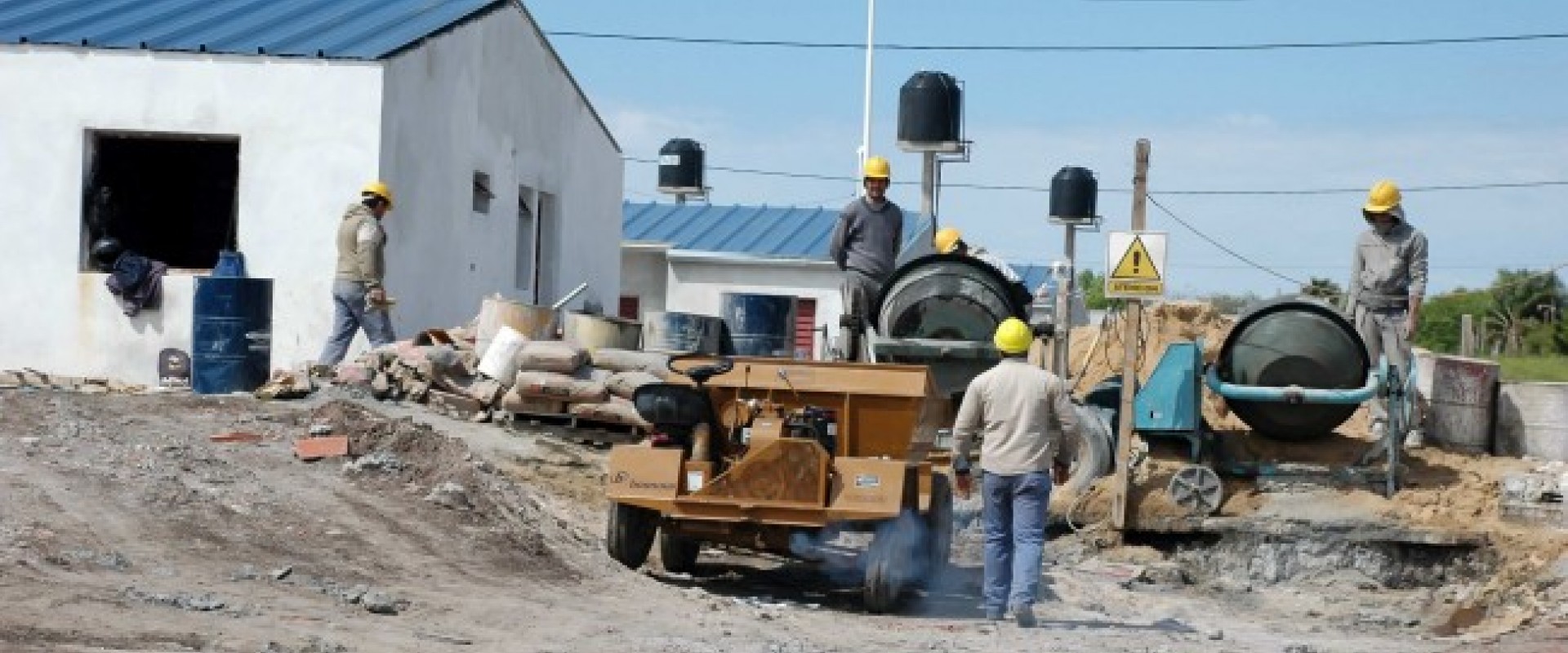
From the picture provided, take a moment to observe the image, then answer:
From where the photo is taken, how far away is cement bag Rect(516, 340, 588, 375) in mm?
18266

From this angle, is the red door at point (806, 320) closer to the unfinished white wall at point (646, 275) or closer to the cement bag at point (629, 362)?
the unfinished white wall at point (646, 275)

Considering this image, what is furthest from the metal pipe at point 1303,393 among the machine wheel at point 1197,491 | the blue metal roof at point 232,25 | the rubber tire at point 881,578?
the blue metal roof at point 232,25

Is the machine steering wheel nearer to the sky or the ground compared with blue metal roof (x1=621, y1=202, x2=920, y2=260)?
nearer to the ground

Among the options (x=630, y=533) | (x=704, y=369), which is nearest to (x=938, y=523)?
(x=704, y=369)

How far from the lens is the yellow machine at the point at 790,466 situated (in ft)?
44.1

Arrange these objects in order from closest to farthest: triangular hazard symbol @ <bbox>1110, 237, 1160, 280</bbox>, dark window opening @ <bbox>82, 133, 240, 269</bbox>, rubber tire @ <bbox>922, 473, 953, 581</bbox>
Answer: rubber tire @ <bbox>922, 473, 953, 581</bbox>
triangular hazard symbol @ <bbox>1110, 237, 1160, 280</bbox>
dark window opening @ <bbox>82, 133, 240, 269</bbox>

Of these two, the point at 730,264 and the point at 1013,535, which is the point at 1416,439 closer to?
the point at 1013,535

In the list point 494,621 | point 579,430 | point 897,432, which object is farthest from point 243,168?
point 494,621

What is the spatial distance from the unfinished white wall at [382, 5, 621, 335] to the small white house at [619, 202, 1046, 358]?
454 inches

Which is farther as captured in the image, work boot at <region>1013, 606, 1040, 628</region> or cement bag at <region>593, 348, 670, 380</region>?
cement bag at <region>593, 348, 670, 380</region>

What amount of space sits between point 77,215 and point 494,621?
12.0m

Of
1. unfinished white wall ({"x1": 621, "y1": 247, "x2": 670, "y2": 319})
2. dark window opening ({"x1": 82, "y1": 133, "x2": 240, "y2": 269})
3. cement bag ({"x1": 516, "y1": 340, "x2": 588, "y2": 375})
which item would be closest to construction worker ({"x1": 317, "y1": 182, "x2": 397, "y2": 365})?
cement bag ({"x1": 516, "y1": 340, "x2": 588, "y2": 375})

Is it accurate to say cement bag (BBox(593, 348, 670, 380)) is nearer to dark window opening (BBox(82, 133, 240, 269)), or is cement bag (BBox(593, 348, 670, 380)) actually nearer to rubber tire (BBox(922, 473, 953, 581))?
rubber tire (BBox(922, 473, 953, 581))

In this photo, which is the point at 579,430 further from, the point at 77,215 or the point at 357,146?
the point at 77,215
